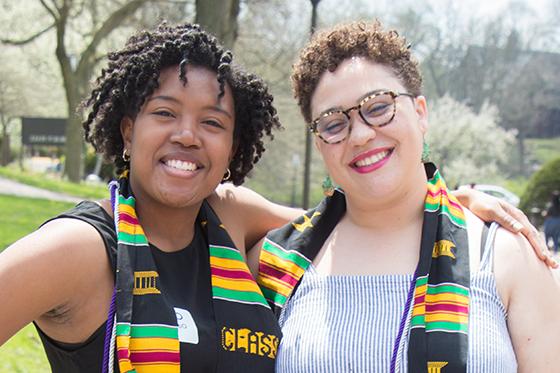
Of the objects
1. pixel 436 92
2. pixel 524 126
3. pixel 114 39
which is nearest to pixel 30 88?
pixel 114 39

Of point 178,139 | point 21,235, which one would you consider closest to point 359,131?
point 178,139

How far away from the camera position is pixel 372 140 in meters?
2.59

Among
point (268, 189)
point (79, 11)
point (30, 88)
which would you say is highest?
point (79, 11)

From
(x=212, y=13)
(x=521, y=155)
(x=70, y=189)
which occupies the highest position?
(x=212, y=13)

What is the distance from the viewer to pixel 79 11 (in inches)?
859

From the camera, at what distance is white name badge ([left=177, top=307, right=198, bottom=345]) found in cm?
240

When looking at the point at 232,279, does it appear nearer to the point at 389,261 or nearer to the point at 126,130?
the point at 389,261

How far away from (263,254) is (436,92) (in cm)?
5480

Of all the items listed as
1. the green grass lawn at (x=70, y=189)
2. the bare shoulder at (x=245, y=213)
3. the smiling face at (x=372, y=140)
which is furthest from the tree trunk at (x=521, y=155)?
the smiling face at (x=372, y=140)

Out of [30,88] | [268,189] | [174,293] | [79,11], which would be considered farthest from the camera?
[30,88]

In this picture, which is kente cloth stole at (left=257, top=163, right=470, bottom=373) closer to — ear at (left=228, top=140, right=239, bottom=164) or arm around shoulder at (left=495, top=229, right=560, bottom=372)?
arm around shoulder at (left=495, top=229, right=560, bottom=372)

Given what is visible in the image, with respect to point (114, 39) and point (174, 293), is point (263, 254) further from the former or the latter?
point (114, 39)

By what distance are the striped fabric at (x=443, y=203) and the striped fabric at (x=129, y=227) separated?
3.60 feet

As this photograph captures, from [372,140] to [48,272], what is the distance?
1263 millimetres
